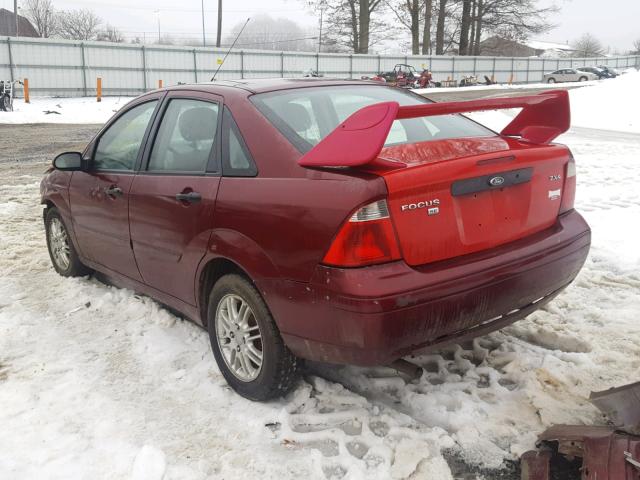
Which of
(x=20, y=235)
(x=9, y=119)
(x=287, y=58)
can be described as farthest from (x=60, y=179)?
(x=287, y=58)

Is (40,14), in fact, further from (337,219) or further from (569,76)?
(337,219)

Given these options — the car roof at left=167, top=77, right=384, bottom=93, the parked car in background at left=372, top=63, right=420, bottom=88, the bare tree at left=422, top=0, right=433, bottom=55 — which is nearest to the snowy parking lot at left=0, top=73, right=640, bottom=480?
the car roof at left=167, top=77, right=384, bottom=93

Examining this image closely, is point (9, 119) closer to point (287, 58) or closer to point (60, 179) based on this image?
point (60, 179)

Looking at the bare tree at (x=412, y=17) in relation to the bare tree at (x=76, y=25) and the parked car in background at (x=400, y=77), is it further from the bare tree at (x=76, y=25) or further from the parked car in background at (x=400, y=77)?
the bare tree at (x=76, y=25)

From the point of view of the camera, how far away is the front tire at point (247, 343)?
2.89 meters

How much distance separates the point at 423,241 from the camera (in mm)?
2576

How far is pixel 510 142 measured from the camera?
10.5 ft

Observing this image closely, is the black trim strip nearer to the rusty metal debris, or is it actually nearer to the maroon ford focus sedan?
the maroon ford focus sedan

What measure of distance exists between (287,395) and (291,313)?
62 centimetres

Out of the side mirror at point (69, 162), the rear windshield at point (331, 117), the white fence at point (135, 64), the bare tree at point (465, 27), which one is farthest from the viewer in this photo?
the bare tree at point (465, 27)

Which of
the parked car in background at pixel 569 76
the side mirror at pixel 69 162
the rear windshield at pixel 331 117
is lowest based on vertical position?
the side mirror at pixel 69 162

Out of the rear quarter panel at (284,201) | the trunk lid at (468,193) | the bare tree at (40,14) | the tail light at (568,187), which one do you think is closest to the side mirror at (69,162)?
the rear quarter panel at (284,201)

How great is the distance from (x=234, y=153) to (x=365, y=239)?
3.18 ft

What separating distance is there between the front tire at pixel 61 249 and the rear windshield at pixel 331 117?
99.1 inches
